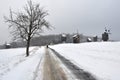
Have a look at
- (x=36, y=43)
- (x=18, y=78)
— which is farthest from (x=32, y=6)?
(x=36, y=43)

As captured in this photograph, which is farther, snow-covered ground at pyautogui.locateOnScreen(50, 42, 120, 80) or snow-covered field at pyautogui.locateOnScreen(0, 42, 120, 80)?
snow-covered field at pyautogui.locateOnScreen(0, 42, 120, 80)

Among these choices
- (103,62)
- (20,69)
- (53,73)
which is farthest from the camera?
(103,62)

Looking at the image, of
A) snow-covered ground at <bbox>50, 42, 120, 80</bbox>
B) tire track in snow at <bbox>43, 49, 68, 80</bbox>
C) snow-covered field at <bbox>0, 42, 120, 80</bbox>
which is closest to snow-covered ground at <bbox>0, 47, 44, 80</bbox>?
snow-covered field at <bbox>0, 42, 120, 80</bbox>

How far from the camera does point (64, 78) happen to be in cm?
1321

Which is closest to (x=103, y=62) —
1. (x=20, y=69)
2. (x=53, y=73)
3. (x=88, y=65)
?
(x=88, y=65)

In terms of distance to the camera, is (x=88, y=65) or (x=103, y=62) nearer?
(x=88, y=65)

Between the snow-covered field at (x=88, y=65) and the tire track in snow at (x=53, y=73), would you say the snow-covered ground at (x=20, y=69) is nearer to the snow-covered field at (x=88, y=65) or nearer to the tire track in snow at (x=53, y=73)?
the snow-covered field at (x=88, y=65)

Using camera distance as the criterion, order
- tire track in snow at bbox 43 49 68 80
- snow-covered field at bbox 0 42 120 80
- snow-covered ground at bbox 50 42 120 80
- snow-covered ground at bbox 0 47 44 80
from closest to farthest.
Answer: tire track in snow at bbox 43 49 68 80, snow-covered ground at bbox 50 42 120 80, snow-covered field at bbox 0 42 120 80, snow-covered ground at bbox 0 47 44 80

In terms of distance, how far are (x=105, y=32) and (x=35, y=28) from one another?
40556 mm

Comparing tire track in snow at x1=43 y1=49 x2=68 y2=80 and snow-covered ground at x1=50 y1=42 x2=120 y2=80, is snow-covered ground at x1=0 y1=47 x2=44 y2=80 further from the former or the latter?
snow-covered ground at x1=50 y1=42 x2=120 y2=80

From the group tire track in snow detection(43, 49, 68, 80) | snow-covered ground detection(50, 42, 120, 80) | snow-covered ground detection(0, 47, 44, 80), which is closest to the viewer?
tire track in snow detection(43, 49, 68, 80)

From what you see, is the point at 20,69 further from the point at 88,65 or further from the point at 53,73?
the point at 88,65

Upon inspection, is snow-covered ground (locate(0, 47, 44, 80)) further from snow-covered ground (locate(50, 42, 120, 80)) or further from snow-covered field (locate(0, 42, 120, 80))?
snow-covered ground (locate(50, 42, 120, 80))

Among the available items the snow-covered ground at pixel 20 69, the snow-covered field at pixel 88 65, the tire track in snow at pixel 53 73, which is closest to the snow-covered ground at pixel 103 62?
the snow-covered field at pixel 88 65
